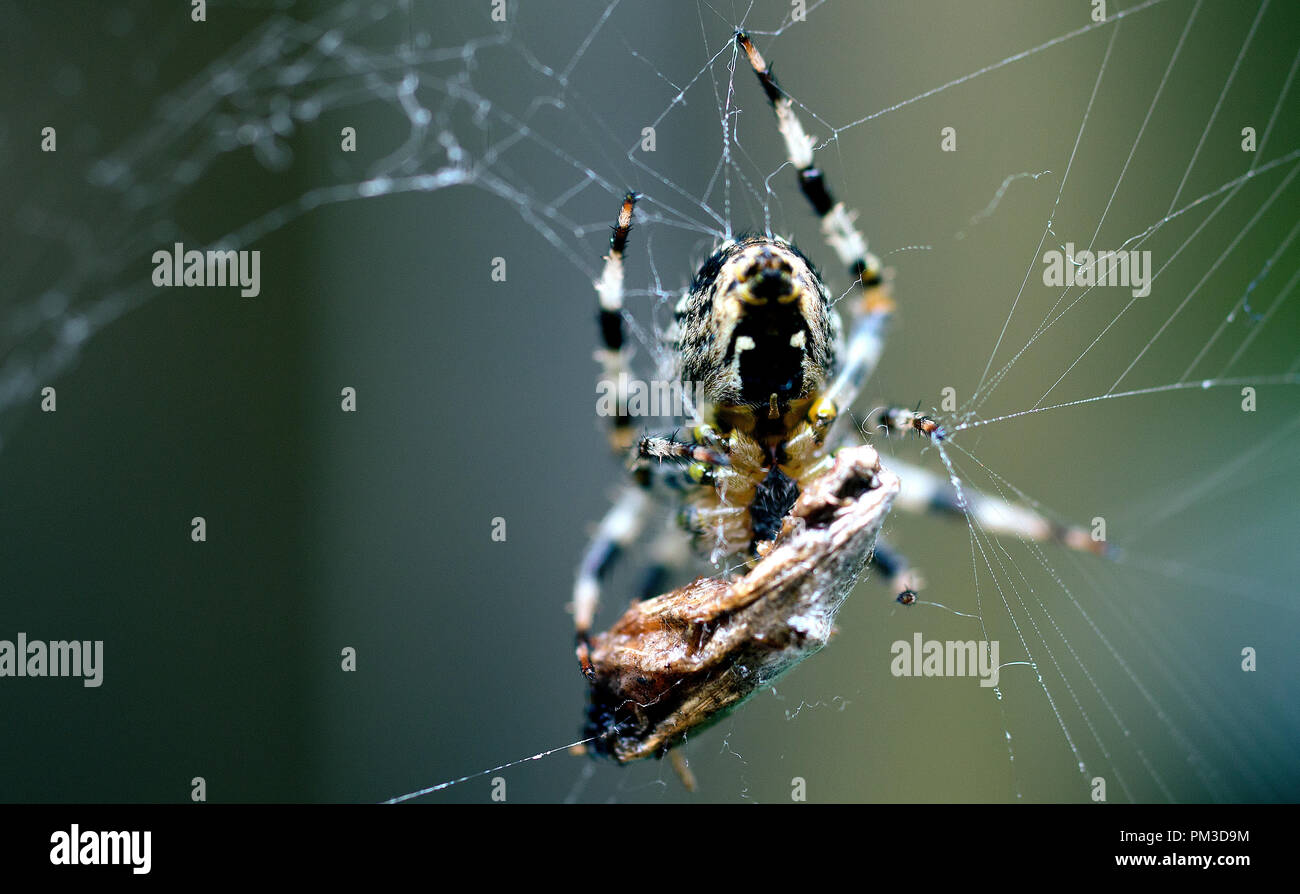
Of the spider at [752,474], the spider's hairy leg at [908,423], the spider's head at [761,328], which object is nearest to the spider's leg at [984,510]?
the spider at [752,474]

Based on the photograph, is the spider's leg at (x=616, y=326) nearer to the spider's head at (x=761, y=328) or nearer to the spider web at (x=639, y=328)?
the spider's head at (x=761, y=328)

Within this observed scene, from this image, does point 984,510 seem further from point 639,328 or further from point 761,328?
point 639,328

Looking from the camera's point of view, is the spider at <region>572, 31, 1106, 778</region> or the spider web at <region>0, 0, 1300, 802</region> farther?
the spider web at <region>0, 0, 1300, 802</region>

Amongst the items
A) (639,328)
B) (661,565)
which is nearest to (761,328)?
(661,565)

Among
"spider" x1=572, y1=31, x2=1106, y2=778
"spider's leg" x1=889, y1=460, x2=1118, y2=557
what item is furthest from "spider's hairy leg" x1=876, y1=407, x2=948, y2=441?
"spider's leg" x1=889, y1=460, x2=1118, y2=557

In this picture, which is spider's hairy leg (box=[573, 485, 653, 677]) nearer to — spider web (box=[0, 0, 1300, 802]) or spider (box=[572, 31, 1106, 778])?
spider (box=[572, 31, 1106, 778])

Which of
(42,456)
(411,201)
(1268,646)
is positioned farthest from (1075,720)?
(42,456)
